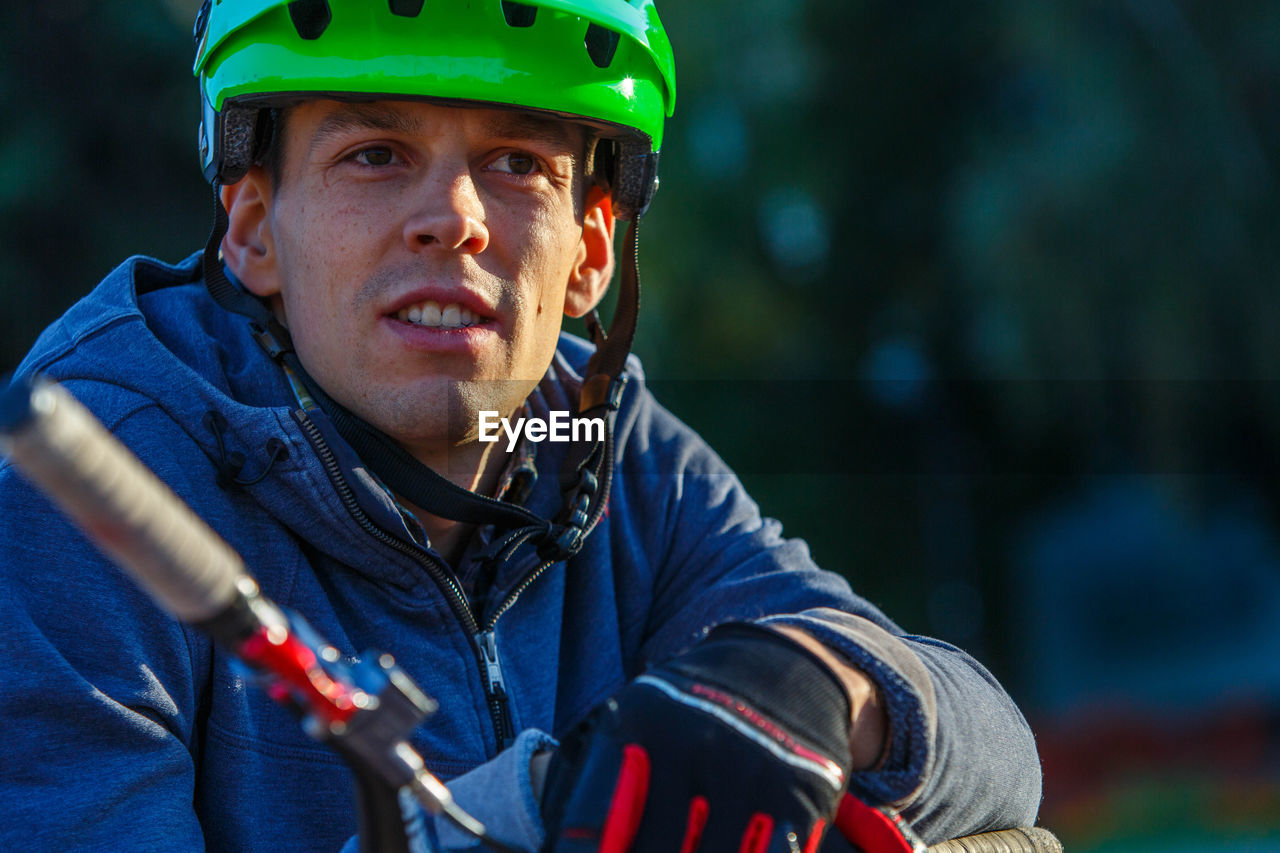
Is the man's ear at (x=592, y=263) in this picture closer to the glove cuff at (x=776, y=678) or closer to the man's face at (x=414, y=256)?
the man's face at (x=414, y=256)

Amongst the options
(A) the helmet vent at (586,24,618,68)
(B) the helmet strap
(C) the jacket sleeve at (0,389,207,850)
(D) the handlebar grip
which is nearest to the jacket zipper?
(B) the helmet strap

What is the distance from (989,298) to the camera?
7.04 meters

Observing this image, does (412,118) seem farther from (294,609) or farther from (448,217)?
(294,609)

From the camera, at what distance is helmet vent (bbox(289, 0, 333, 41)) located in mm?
2324

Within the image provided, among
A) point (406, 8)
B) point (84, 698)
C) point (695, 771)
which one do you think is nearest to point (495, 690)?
point (84, 698)

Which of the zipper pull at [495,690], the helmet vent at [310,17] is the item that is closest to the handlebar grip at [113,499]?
the zipper pull at [495,690]

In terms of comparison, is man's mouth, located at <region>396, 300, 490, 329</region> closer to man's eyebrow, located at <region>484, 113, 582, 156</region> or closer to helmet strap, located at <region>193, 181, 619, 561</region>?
helmet strap, located at <region>193, 181, 619, 561</region>

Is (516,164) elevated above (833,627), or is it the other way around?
(516,164)

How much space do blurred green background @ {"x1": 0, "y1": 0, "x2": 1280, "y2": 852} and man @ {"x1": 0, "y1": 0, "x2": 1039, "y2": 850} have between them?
423 cm

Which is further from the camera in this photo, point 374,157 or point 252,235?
point 252,235

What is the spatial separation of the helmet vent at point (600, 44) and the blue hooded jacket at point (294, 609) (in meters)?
0.72

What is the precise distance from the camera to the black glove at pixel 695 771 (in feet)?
4.89

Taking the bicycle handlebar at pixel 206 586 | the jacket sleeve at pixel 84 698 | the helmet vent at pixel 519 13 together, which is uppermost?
the helmet vent at pixel 519 13

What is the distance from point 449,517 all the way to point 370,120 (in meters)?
0.68
